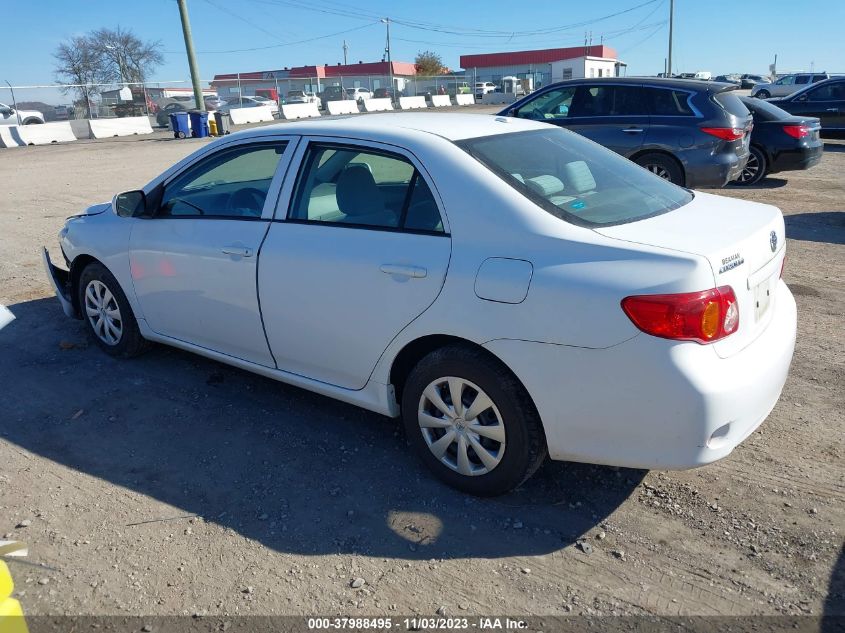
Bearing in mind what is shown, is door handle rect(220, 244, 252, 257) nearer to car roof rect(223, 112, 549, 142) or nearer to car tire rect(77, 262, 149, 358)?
car roof rect(223, 112, 549, 142)

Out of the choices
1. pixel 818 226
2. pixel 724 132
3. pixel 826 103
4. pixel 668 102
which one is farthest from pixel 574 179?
pixel 826 103

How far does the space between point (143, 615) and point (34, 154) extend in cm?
2328

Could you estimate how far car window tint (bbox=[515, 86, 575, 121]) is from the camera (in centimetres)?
1094

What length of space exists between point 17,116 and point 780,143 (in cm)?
2877

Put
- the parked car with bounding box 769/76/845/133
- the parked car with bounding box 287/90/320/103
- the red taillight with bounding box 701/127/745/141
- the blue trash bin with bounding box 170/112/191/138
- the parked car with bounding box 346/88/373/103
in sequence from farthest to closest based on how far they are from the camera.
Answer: the parked car with bounding box 346/88/373/103
the parked car with bounding box 287/90/320/103
the blue trash bin with bounding box 170/112/191/138
the parked car with bounding box 769/76/845/133
the red taillight with bounding box 701/127/745/141

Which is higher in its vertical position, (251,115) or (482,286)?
(482,286)

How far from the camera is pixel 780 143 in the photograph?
11453mm

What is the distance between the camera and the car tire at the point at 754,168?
11.7 meters

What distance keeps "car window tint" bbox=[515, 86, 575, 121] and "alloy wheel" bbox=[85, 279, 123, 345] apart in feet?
25.2

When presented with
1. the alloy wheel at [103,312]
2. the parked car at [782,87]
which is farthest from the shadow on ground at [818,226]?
the parked car at [782,87]

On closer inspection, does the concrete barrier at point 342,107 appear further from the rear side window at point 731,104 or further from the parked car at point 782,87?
the rear side window at point 731,104

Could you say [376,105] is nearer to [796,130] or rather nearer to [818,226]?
[796,130]

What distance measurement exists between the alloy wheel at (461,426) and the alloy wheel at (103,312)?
104 inches

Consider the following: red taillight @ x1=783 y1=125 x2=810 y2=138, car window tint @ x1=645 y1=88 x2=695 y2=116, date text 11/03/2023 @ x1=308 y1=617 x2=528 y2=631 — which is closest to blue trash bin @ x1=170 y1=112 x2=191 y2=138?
car window tint @ x1=645 y1=88 x2=695 y2=116
